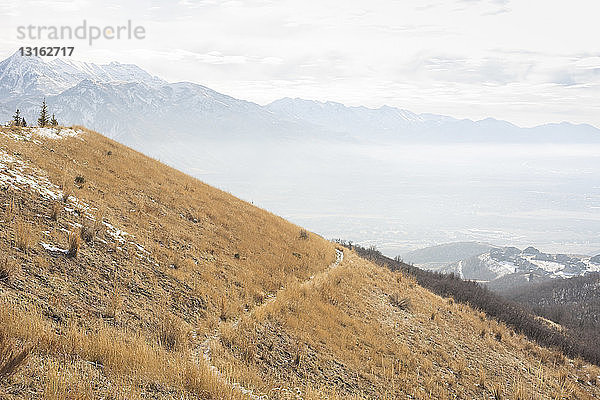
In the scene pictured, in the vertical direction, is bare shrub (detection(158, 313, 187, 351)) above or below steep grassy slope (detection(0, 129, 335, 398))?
below

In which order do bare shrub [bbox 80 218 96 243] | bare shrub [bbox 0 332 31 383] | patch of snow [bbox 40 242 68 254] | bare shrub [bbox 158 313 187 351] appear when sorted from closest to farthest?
1. bare shrub [bbox 0 332 31 383]
2. bare shrub [bbox 158 313 187 351]
3. patch of snow [bbox 40 242 68 254]
4. bare shrub [bbox 80 218 96 243]

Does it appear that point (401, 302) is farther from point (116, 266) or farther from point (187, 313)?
point (116, 266)

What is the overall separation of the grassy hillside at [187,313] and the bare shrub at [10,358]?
0.07 feet

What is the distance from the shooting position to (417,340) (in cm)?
1488

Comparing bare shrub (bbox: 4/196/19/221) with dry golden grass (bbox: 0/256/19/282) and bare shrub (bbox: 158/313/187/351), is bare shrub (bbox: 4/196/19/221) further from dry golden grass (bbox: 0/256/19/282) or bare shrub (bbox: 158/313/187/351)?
bare shrub (bbox: 158/313/187/351)

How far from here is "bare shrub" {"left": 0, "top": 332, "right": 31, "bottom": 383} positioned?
4.55 metres

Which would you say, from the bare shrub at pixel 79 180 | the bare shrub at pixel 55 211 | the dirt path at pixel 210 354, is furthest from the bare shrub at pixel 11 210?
the dirt path at pixel 210 354

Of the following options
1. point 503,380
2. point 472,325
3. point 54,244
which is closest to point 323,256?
point 472,325

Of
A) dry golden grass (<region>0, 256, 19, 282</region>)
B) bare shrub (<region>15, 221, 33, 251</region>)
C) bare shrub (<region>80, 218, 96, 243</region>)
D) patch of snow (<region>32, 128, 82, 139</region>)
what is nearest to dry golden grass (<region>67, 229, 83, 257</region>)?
bare shrub (<region>80, 218, 96, 243</region>)

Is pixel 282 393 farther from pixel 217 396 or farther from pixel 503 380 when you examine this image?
pixel 503 380

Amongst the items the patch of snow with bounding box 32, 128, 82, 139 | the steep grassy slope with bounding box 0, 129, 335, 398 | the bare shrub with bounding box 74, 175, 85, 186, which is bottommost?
the steep grassy slope with bounding box 0, 129, 335, 398

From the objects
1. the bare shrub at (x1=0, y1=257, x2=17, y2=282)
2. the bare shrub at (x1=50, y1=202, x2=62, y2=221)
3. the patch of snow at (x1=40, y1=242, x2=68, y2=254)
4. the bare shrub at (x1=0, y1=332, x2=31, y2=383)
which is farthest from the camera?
the bare shrub at (x1=50, y1=202, x2=62, y2=221)

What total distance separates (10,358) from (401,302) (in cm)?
1746

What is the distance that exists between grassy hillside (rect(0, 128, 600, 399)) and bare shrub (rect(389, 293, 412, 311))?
0.54 feet
